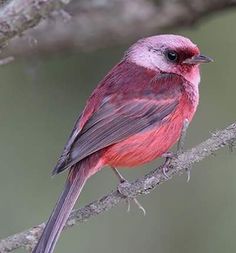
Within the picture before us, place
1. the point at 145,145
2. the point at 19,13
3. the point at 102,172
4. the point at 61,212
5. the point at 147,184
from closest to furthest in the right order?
1. the point at 147,184
2. the point at 61,212
3. the point at 145,145
4. the point at 19,13
5. the point at 102,172

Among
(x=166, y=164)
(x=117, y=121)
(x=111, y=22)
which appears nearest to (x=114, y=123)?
(x=117, y=121)

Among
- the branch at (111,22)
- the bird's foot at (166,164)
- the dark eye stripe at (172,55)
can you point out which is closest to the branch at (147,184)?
the bird's foot at (166,164)

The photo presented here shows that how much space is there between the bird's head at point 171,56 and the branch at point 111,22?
49.2 inches

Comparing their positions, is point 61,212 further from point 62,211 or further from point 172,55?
point 172,55

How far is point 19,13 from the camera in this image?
5273 millimetres

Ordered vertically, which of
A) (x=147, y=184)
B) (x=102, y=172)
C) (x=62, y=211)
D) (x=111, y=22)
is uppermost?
(x=111, y=22)

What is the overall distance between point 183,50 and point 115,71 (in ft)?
1.47

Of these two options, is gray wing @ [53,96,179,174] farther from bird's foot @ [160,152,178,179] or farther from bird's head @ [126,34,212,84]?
bird's foot @ [160,152,178,179]

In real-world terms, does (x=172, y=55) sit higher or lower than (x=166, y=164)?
higher

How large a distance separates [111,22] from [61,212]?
263cm

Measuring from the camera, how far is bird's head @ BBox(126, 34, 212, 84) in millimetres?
5340

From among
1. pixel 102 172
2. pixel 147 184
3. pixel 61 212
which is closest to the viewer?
pixel 147 184

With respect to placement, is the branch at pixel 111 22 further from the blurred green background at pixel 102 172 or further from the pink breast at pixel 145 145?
the pink breast at pixel 145 145

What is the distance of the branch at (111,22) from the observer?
263 inches
